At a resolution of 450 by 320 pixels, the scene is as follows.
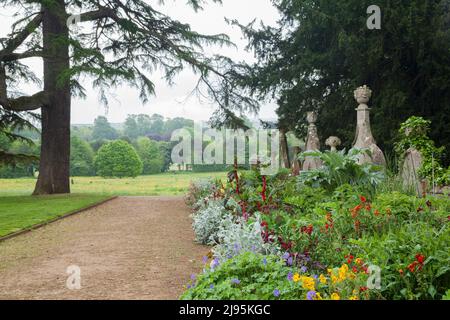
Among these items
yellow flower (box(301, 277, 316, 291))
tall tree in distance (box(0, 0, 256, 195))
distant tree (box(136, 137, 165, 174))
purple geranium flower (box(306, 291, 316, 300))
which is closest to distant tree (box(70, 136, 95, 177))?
distant tree (box(136, 137, 165, 174))

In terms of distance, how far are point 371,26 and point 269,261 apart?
12662 mm

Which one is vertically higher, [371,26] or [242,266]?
[371,26]

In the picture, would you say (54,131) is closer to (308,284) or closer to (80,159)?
(308,284)

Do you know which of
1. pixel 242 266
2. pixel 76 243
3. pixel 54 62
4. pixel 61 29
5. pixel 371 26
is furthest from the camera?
pixel 61 29

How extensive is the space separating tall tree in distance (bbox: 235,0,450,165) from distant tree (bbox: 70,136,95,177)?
27.0 m

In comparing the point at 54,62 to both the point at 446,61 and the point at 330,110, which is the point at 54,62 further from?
the point at 446,61

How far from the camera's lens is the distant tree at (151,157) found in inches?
1672

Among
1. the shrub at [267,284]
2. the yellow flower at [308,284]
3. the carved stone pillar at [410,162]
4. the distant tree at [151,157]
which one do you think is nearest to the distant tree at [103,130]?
the distant tree at [151,157]

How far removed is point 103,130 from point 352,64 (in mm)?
44148

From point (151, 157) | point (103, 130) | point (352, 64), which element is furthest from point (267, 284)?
point (103, 130)

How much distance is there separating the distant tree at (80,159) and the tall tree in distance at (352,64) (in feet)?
88.7

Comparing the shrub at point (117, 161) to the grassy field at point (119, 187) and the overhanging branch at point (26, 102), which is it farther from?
the overhanging branch at point (26, 102)
